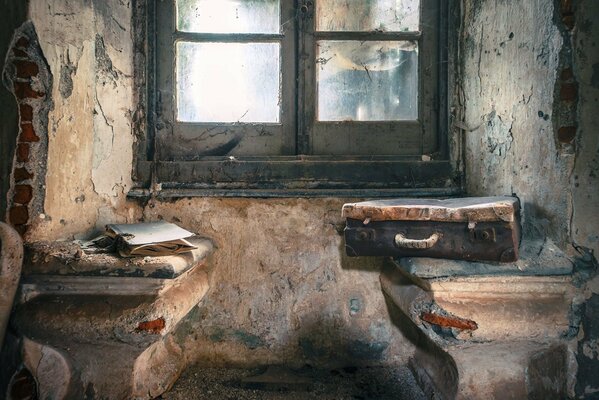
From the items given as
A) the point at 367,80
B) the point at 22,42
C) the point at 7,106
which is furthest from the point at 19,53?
the point at 367,80

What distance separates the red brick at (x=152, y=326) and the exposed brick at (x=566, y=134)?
1.54 metres

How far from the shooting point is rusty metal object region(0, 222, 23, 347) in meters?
1.24

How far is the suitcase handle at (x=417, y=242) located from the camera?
4.06 ft

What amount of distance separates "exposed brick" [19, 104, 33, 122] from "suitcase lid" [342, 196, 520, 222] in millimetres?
1190

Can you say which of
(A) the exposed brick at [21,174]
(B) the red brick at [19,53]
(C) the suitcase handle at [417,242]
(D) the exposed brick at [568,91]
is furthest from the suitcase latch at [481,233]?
(B) the red brick at [19,53]

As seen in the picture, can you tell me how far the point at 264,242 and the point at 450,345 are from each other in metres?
0.97

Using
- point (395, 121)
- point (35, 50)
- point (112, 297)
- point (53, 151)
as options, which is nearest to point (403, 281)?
point (395, 121)

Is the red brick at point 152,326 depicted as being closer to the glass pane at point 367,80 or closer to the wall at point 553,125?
the glass pane at point 367,80

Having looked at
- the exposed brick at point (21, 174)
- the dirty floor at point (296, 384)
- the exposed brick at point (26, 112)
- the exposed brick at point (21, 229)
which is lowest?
the dirty floor at point (296, 384)

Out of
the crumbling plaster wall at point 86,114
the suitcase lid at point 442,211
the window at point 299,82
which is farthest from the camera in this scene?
the window at point 299,82

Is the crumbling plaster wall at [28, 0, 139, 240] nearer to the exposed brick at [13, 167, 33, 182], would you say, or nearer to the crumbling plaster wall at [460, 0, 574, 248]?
the exposed brick at [13, 167, 33, 182]

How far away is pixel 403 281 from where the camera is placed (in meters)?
1.57

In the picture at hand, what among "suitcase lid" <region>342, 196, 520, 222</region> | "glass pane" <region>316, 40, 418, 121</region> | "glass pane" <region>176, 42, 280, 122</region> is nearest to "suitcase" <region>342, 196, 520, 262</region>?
"suitcase lid" <region>342, 196, 520, 222</region>

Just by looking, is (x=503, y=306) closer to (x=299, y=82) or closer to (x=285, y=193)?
(x=285, y=193)
